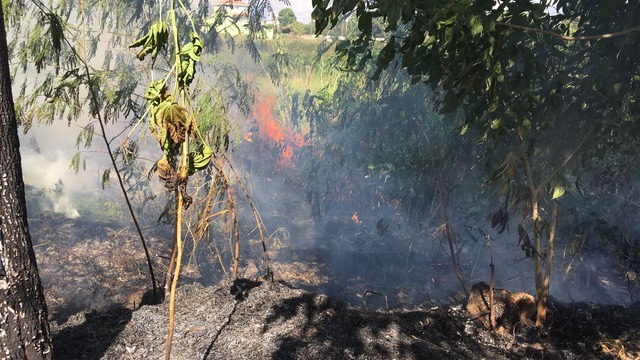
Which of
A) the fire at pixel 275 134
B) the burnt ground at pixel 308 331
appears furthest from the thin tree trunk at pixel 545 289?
the fire at pixel 275 134

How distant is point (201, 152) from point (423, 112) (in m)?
6.16

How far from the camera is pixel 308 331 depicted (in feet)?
13.7

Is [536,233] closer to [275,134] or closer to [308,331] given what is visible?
[308,331]

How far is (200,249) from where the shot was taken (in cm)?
982

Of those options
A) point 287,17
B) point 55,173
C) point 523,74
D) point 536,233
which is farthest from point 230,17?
point 287,17

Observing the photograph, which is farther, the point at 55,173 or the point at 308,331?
the point at 55,173

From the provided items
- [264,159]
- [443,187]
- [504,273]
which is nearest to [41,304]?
[443,187]

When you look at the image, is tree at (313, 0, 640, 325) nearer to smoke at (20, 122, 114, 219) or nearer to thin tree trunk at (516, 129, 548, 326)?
thin tree trunk at (516, 129, 548, 326)

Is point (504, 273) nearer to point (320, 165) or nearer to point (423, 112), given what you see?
point (423, 112)

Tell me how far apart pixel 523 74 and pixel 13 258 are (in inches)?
158

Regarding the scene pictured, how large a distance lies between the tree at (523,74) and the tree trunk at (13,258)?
6.58ft

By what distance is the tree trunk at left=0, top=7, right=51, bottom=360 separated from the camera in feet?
9.75

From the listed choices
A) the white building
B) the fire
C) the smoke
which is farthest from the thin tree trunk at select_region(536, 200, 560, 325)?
the fire

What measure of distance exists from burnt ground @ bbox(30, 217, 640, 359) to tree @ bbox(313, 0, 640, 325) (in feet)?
1.68
